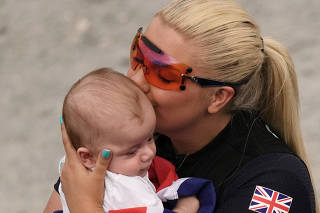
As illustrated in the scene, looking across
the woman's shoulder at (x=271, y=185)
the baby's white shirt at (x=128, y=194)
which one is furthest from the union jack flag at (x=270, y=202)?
the baby's white shirt at (x=128, y=194)

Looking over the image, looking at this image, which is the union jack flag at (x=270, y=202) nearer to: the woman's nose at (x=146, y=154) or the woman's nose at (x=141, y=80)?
the woman's nose at (x=146, y=154)

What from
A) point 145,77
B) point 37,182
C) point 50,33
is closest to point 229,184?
point 145,77

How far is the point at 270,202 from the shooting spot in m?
2.66

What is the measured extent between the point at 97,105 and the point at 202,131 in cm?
78

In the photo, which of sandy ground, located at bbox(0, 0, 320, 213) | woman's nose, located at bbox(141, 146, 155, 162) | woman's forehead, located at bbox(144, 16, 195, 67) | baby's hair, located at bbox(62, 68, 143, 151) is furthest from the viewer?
sandy ground, located at bbox(0, 0, 320, 213)

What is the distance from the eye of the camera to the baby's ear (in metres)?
2.61

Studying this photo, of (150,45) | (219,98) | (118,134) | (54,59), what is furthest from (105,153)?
(54,59)

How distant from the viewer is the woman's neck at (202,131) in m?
3.06

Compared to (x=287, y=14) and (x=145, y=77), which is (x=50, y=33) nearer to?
(x=287, y=14)

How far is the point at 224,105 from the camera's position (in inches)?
118

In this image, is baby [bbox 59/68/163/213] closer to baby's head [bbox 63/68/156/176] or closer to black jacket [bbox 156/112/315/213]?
baby's head [bbox 63/68/156/176]

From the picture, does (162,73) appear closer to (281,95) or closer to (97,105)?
(97,105)

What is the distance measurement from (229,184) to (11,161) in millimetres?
3966

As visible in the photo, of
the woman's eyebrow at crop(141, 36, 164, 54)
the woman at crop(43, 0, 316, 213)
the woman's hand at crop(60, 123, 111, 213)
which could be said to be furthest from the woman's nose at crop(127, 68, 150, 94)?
the woman's hand at crop(60, 123, 111, 213)
